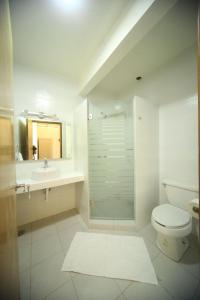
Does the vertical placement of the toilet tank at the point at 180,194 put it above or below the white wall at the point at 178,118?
below

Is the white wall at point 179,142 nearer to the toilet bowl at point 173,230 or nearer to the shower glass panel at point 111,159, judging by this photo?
the toilet bowl at point 173,230

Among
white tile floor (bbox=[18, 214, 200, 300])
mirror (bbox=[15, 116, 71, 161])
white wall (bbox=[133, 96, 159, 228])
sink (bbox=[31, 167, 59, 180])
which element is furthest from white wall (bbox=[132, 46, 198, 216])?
sink (bbox=[31, 167, 59, 180])

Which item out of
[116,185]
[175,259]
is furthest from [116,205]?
[175,259]

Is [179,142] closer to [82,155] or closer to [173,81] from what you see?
[173,81]

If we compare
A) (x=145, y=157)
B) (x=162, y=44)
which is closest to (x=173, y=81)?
(x=162, y=44)

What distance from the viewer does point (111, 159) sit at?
228 cm

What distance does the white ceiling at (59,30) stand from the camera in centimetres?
114

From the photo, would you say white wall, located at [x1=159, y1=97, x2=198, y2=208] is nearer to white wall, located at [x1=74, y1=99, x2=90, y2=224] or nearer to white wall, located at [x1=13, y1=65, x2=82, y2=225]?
white wall, located at [x1=74, y1=99, x2=90, y2=224]

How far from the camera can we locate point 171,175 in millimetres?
1897

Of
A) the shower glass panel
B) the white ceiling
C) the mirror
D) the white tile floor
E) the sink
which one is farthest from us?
the shower glass panel

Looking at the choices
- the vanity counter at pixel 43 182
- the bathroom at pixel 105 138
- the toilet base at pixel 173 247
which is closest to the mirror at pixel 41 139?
the bathroom at pixel 105 138

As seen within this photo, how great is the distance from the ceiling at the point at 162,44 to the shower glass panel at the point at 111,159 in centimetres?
50

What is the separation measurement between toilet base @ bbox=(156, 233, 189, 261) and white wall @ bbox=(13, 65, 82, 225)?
163 centimetres

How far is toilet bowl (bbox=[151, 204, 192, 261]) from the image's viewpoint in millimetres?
1285
